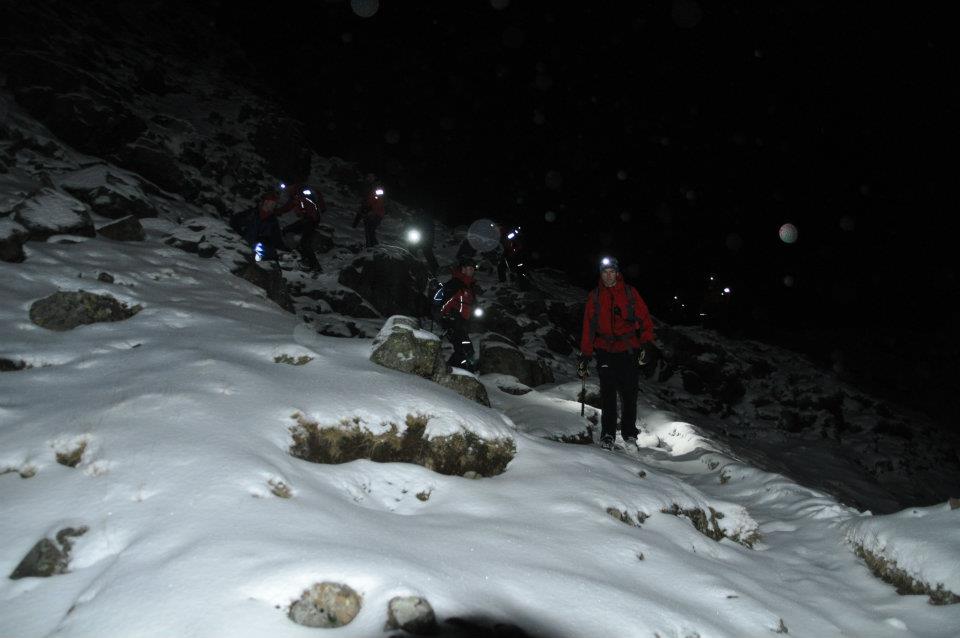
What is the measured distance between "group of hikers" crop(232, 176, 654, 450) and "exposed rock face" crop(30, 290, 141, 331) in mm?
4603

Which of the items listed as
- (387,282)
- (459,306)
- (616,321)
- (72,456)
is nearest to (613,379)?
(616,321)

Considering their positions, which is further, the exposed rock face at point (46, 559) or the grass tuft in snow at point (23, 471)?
the grass tuft in snow at point (23, 471)

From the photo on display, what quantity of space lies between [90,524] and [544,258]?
34.0 meters

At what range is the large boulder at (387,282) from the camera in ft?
44.5

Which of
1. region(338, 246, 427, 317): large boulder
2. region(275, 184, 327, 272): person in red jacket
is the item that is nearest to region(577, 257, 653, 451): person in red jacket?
region(338, 246, 427, 317): large boulder

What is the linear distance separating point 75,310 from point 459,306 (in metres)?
5.31

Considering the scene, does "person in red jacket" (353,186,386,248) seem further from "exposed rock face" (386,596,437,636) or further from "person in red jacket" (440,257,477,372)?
"exposed rock face" (386,596,437,636)

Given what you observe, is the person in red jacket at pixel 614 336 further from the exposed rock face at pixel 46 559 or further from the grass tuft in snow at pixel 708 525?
the exposed rock face at pixel 46 559

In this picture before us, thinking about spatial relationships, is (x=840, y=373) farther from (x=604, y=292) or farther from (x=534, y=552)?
(x=534, y=552)

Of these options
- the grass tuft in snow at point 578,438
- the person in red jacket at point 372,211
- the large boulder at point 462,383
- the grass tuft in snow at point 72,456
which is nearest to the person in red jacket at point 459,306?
the large boulder at point 462,383

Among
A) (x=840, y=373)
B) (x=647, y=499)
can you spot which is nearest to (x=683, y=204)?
(x=840, y=373)

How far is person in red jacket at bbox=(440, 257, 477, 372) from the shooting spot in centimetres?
880

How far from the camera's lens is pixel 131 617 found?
2109mm

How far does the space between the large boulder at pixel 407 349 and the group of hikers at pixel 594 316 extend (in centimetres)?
203
